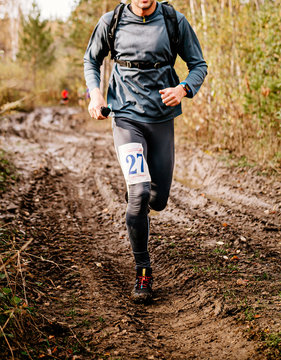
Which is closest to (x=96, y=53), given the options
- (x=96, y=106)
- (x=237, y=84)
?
(x=96, y=106)

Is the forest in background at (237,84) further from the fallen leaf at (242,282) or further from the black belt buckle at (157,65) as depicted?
the fallen leaf at (242,282)

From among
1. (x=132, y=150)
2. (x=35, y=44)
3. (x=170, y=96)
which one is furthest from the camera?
(x=35, y=44)

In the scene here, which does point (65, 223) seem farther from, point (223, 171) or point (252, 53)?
point (252, 53)

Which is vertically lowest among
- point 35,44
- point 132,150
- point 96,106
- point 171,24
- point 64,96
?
point 64,96

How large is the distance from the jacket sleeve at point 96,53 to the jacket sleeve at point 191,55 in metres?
0.58

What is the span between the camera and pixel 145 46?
8.60ft

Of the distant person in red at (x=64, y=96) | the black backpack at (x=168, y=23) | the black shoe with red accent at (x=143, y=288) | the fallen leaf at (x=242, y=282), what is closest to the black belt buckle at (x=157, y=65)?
the black backpack at (x=168, y=23)

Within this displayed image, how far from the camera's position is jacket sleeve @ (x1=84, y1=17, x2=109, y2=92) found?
2.77m

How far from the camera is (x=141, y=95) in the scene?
105 inches

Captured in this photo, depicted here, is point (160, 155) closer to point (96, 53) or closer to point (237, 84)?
point (96, 53)

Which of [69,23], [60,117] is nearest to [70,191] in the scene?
[60,117]

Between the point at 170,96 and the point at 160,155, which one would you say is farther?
the point at 160,155

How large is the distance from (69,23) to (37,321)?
2067cm

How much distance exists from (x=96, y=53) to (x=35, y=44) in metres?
25.5
